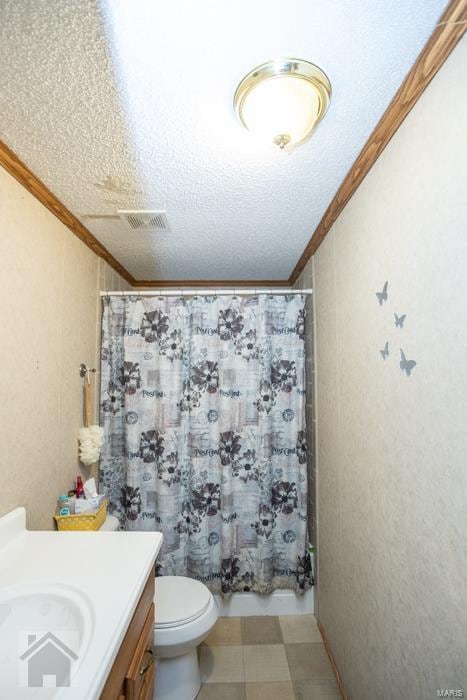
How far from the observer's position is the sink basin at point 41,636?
2.45 feet

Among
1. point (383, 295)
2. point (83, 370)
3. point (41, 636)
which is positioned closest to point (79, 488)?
point (83, 370)

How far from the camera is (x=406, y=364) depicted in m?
1.01

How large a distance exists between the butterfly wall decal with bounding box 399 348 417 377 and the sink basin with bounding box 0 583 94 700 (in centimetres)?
104

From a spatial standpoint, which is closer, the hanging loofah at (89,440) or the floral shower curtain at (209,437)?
the hanging loofah at (89,440)

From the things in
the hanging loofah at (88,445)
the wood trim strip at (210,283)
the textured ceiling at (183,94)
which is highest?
the textured ceiling at (183,94)

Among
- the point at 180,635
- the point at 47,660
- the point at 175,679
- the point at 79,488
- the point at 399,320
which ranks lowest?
the point at 175,679

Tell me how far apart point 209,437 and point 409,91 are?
183cm

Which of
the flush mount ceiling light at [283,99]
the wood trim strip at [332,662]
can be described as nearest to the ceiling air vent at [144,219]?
the flush mount ceiling light at [283,99]

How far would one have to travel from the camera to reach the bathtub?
211 cm

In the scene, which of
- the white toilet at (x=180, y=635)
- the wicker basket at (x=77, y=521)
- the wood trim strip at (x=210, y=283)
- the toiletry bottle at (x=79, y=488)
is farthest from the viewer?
the wood trim strip at (x=210, y=283)

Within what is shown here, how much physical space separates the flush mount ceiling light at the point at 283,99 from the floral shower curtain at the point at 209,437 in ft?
3.84

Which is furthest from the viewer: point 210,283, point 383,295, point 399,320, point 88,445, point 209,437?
point 210,283

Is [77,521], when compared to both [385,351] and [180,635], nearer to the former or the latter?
[180,635]

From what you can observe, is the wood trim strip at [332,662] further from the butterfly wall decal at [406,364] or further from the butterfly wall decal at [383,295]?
the butterfly wall decal at [383,295]
